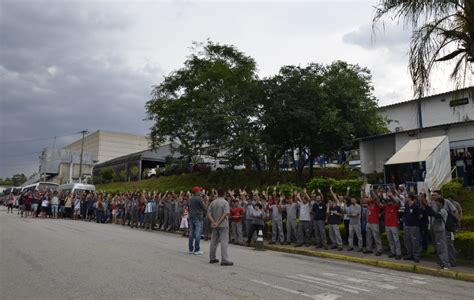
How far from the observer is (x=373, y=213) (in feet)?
41.1

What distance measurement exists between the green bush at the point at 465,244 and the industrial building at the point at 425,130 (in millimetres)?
3527

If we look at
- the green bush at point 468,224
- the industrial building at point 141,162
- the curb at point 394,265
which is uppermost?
the industrial building at point 141,162

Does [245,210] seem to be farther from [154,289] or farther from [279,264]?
[154,289]

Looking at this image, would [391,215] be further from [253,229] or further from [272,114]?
[272,114]

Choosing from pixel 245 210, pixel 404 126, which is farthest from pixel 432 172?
pixel 404 126

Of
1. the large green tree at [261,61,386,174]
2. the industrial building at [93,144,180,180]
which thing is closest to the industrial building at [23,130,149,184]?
the industrial building at [93,144,180,180]

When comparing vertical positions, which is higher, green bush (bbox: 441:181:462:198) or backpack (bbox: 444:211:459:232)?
green bush (bbox: 441:181:462:198)

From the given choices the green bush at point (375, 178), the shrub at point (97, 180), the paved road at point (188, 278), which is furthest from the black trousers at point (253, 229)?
the shrub at point (97, 180)

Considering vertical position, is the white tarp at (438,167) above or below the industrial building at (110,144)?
below

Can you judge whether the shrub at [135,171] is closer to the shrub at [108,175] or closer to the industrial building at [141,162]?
the industrial building at [141,162]

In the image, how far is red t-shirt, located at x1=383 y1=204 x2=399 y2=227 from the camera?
11.8 meters

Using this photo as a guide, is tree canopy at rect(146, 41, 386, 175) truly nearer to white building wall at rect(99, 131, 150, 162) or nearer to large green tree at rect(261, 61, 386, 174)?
large green tree at rect(261, 61, 386, 174)

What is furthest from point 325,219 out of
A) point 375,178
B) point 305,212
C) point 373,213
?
point 375,178

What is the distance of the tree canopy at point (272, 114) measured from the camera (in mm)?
27203
